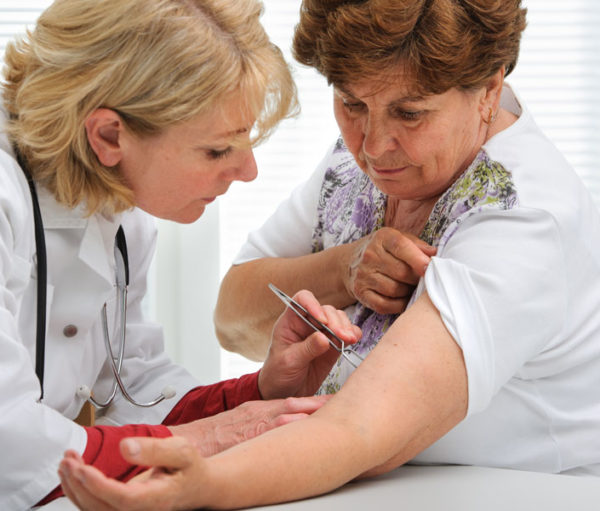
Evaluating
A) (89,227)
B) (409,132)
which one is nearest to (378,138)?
(409,132)

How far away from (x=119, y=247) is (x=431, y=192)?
2.17 feet

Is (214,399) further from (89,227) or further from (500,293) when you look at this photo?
(500,293)

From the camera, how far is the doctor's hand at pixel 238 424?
138cm

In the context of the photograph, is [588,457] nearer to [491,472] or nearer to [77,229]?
[491,472]

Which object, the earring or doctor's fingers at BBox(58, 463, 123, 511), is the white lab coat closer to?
doctor's fingers at BBox(58, 463, 123, 511)

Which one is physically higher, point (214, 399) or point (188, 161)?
point (188, 161)

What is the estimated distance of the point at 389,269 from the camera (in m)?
1.45

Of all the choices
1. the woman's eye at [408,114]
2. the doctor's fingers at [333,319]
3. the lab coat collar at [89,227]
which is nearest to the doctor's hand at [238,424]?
the doctor's fingers at [333,319]

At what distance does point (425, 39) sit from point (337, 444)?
63cm

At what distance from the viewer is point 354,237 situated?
1723 millimetres

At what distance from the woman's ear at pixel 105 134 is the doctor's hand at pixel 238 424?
1.65 ft

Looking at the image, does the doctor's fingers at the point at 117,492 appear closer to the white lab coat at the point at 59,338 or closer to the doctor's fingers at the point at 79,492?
the doctor's fingers at the point at 79,492

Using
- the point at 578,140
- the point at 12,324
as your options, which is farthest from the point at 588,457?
the point at 578,140

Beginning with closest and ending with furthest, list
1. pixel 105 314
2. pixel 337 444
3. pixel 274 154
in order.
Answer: pixel 337 444
pixel 105 314
pixel 274 154
